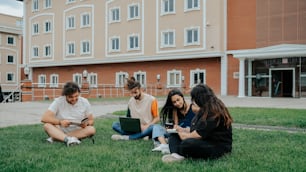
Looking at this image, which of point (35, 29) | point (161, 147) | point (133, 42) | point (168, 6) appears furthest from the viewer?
point (35, 29)

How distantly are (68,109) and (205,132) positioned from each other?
3024mm

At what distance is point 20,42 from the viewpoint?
201ft

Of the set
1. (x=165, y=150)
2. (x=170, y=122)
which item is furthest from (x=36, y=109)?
(x=165, y=150)

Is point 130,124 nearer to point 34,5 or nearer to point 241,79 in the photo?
point 241,79

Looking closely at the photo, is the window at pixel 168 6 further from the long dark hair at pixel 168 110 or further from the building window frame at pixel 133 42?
the long dark hair at pixel 168 110

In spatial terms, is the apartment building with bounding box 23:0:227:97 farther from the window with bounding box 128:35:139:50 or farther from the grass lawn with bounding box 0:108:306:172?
the grass lawn with bounding box 0:108:306:172

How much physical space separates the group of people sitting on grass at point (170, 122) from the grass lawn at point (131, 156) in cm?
18

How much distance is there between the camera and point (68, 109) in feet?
22.4

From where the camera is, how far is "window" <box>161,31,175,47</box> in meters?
32.6

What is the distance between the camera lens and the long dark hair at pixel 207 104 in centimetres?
479

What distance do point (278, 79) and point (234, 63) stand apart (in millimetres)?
3621

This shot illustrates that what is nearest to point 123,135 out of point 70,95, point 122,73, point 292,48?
point 70,95

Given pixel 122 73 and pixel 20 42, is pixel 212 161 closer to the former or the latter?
pixel 122 73

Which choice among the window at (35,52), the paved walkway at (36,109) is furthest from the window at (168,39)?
the window at (35,52)
